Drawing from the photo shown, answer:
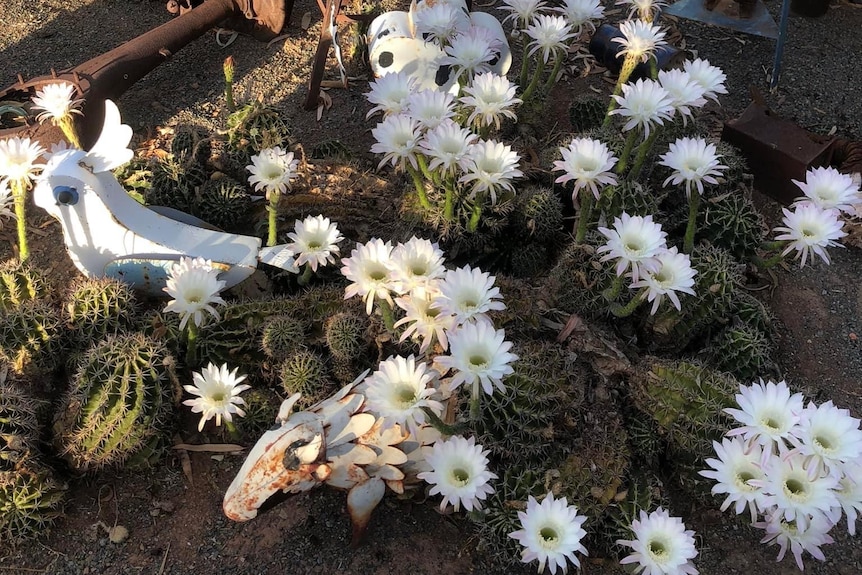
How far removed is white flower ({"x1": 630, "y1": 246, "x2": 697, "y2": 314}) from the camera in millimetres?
1843

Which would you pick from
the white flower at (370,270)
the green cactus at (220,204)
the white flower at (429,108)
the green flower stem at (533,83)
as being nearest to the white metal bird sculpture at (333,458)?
the white flower at (370,270)

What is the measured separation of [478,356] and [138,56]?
8.20ft

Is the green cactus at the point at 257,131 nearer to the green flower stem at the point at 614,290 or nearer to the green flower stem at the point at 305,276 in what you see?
the green flower stem at the point at 305,276

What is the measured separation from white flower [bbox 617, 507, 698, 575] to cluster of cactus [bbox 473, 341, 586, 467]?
34cm

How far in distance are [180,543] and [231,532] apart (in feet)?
0.45

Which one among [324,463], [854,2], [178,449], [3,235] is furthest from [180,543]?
[854,2]

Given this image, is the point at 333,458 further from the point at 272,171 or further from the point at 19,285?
the point at 19,285

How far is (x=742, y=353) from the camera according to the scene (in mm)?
2209

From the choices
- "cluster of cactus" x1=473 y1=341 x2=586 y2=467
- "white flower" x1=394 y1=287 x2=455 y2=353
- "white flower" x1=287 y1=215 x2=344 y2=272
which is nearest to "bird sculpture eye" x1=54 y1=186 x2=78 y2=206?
"white flower" x1=287 y1=215 x2=344 y2=272

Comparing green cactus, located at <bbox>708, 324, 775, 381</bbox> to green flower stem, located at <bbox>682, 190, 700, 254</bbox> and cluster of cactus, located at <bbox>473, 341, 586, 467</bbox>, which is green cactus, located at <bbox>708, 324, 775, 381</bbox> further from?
cluster of cactus, located at <bbox>473, 341, 586, 467</bbox>

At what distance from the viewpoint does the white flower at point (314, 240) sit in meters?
2.05

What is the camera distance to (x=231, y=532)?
1.99m

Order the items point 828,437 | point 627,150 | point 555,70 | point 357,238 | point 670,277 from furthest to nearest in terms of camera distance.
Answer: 1. point 555,70
2. point 357,238
3. point 627,150
4. point 670,277
5. point 828,437

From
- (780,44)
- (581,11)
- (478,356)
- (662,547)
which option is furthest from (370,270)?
(780,44)
